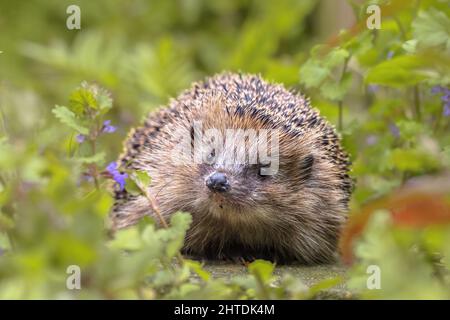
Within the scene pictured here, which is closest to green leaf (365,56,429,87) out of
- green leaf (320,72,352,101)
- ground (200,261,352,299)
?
green leaf (320,72,352,101)

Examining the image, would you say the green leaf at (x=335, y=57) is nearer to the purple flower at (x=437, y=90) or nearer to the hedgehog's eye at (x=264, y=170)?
the purple flower at (x=437, y=90)

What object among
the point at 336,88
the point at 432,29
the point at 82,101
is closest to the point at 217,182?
the point at 82,101

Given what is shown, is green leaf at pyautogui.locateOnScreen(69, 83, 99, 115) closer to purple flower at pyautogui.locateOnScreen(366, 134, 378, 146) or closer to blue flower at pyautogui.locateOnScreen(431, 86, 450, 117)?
blue flower at pyautogui.locateOnScreen(431, 86, 450, 117)

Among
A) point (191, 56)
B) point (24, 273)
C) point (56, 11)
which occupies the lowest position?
point (24, 273)

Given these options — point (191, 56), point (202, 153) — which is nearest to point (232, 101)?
point (202, 153)

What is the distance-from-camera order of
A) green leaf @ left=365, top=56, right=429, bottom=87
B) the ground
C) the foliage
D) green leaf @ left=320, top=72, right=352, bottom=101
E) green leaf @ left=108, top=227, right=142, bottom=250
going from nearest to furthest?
the foliage
green leaf @ left=108, top=227, right=142, bottom=250
green leaf @ left=365, top=56, right=429, bottom=87
the ground
green leaf @ left=320, top=72, right=352, bottom=101

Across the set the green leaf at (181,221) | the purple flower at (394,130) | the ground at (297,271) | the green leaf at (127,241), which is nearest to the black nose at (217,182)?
the ground at (297,271)

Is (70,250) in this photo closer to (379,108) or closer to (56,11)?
(379,108)
